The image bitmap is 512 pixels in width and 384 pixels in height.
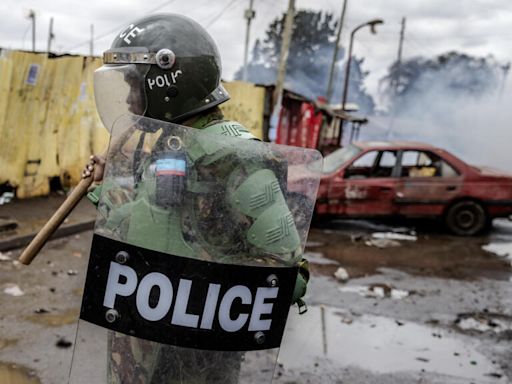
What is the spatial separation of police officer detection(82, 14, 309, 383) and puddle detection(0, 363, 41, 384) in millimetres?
2590

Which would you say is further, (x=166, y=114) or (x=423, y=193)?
(x=423, y=193)

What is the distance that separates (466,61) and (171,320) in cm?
6330

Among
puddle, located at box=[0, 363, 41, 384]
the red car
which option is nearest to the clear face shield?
puddle, located at box=[0, 363, 41, 384]

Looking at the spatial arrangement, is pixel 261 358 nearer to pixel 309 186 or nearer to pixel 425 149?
pixel 309 186

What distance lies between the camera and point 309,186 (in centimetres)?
143

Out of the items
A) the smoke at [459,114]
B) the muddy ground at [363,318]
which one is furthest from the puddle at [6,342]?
the smoke at [459,114]

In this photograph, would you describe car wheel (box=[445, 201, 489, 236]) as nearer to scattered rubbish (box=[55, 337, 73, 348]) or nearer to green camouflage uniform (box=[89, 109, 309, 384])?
scattered rubbish (box=[55, 337, 73, 348])

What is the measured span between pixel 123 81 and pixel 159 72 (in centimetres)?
10

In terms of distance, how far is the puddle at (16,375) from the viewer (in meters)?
3.70

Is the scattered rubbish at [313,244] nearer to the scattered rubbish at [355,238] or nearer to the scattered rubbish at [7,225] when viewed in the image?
the scattered rubbish at [355,238]

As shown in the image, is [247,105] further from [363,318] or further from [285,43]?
[363,318]

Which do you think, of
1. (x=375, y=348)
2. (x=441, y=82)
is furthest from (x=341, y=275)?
(x=441, y=82)

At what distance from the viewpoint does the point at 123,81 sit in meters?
1.56

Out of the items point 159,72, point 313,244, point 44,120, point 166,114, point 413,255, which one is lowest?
point 313,244
